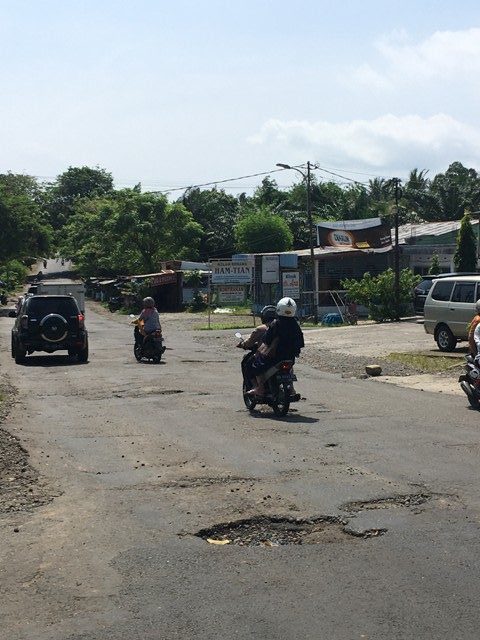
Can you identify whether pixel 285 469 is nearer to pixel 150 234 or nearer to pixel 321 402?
pixel 321 402

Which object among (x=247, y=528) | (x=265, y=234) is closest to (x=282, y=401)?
(x=247, y=528)

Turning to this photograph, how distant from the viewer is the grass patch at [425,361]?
68.0ft

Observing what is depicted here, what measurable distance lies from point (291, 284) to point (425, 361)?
2262cm

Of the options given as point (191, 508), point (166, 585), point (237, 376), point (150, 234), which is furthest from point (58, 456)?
point (150, 234)

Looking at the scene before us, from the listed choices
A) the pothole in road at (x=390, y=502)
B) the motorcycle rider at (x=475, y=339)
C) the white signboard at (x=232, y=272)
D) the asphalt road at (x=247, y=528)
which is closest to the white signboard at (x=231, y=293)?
the white signboard at (x=232, y=272)

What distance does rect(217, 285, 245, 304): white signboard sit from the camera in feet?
170

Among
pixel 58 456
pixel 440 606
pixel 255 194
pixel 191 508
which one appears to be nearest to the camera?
pixel 440 606

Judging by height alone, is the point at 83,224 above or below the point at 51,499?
above

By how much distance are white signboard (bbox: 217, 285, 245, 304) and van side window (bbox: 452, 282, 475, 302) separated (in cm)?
2766

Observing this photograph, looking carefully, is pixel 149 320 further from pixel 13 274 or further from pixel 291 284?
pixel 13 274

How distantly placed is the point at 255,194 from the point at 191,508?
78967mm

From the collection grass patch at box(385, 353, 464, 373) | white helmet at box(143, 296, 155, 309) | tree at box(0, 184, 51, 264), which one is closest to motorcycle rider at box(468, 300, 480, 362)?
grass patch at box(385, 353, 464, 373)

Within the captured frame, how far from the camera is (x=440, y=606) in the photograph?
527 centimetres

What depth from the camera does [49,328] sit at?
23.4 metres
